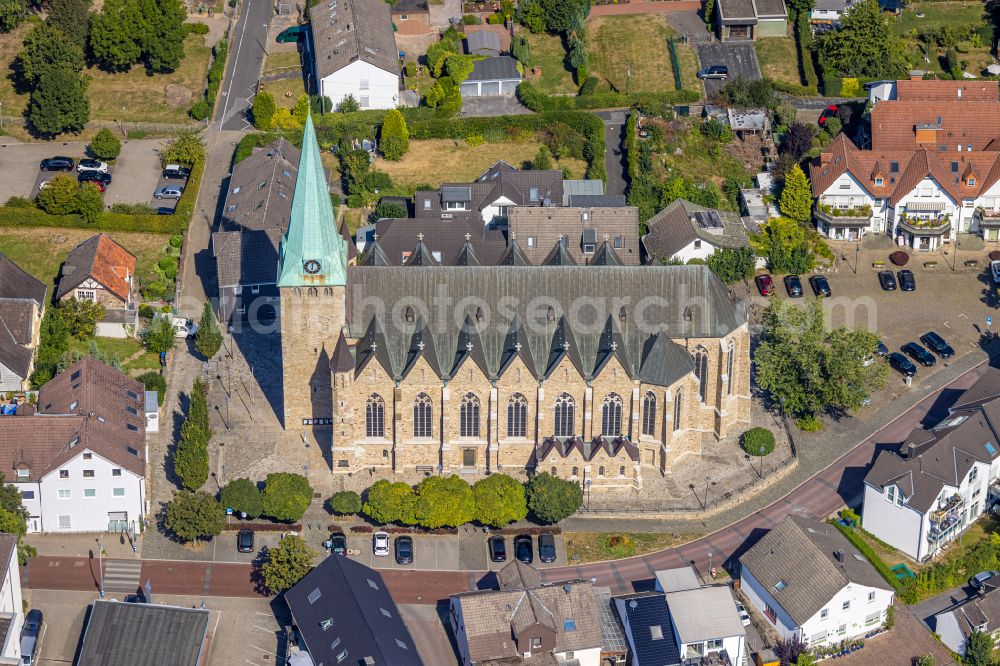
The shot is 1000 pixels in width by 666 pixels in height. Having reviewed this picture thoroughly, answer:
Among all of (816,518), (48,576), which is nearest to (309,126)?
(48,576)

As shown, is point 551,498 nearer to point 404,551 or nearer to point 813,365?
point 404,551

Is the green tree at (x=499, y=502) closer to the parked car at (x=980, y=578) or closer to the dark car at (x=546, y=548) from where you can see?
the dark car at (x=546, y=548)

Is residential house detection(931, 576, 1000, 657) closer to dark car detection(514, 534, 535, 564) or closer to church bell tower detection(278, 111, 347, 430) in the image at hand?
dark car detection(514, 534, 535, 564)

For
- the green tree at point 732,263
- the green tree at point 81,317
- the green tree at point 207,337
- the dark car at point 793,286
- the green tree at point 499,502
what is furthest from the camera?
the green tree at point 732,263

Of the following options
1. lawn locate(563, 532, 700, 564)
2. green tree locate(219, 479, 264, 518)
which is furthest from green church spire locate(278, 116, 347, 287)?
lawn locate(563, 532, 700, 564)

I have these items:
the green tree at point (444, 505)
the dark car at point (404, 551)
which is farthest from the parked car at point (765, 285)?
the dark car at point (404, 551)

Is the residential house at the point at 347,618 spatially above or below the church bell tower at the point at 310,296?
below
